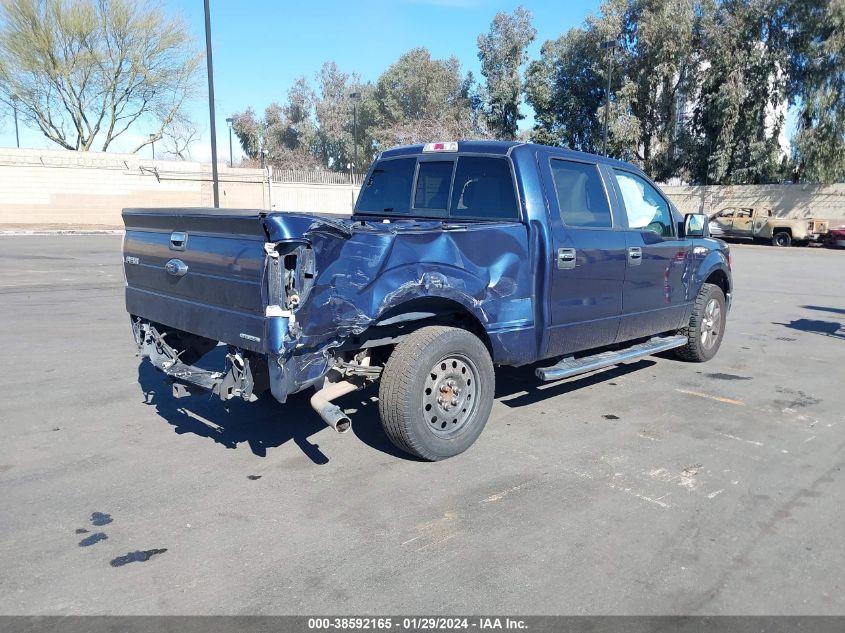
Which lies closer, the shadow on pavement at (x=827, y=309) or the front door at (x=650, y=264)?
the front door at (x=650, y=264)

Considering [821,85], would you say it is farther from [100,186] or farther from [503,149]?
[100,186]

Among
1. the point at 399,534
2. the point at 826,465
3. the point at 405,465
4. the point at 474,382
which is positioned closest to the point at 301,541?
the point at 399,534

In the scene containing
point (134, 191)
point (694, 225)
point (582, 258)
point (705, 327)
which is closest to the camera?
point (582, 258)

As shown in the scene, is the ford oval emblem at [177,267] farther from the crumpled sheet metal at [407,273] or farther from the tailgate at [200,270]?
the crumpled sheet metal at [407,273]

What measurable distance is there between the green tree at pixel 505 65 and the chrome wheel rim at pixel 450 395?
42509 mm

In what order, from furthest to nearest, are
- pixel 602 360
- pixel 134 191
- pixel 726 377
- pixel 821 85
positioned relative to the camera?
pixel 134 191 → pixel 821 85 → pixel 726 377 → pixel 602 360

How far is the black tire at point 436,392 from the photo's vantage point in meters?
4.29

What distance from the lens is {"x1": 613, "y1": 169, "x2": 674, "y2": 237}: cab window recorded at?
240 inches

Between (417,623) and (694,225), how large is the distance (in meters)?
5.17

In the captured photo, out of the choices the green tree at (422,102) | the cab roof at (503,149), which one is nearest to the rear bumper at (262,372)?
the cab roof at (503,149)

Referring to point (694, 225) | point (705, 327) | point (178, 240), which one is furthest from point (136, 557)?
point (705, 327)

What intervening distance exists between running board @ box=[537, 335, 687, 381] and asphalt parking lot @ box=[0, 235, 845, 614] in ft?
1.34

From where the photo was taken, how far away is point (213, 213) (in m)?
4.14

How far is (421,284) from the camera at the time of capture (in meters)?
4.29
